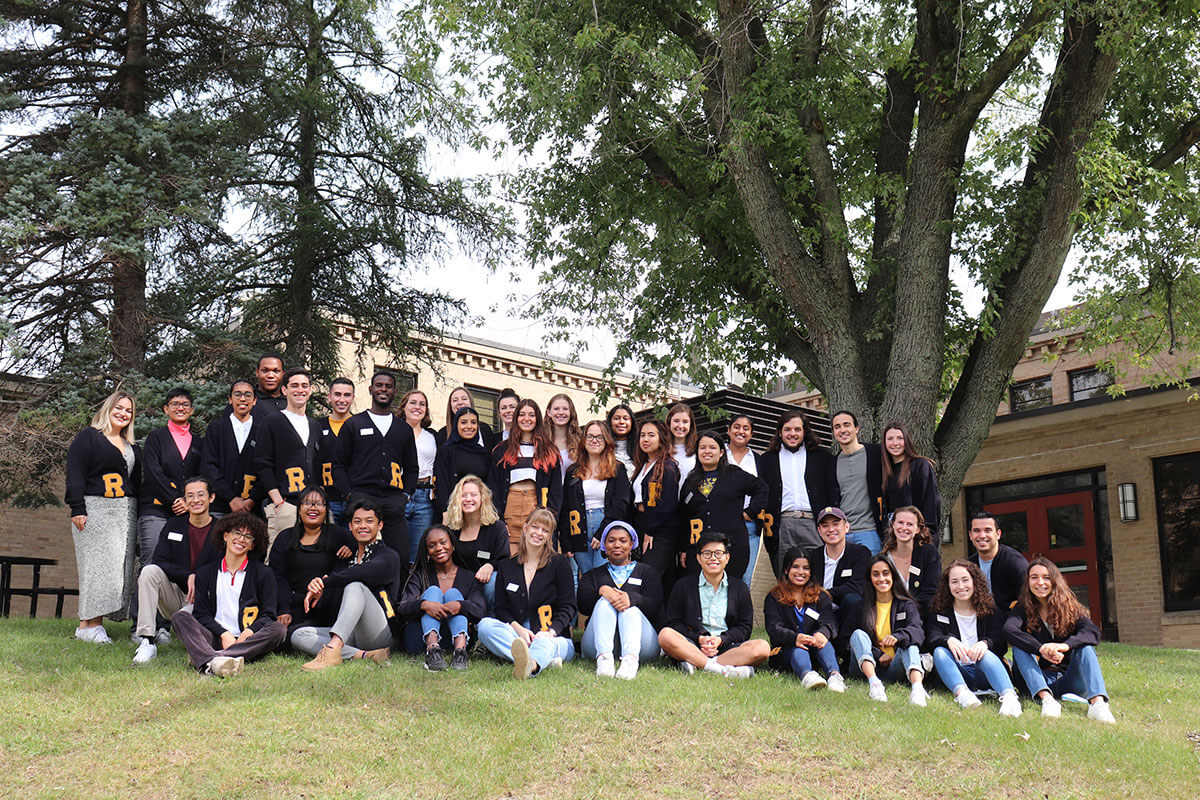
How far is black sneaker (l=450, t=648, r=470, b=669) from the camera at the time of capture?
8.14 metres

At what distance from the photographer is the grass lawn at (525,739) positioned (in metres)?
5.79

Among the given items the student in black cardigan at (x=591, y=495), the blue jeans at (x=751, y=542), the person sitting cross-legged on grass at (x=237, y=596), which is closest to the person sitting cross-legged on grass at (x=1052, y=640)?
the blue jeans at (x=751, y=542)

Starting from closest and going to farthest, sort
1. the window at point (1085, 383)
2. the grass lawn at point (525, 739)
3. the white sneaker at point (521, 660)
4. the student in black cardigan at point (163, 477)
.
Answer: the grass lawn at point (525, 739) → the white sneaker at point (521, 660) → the student in black cardigan at point (163, 477) → the window at point (1085, 383)

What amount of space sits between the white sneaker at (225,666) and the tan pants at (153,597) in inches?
43.5

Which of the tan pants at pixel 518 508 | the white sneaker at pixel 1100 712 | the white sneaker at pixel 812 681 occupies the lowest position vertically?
the white sneaker at pixel 1100 712

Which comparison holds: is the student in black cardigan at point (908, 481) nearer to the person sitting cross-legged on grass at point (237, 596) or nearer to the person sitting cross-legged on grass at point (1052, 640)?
the person sitting cross-legged on grass at point (1052, 640)

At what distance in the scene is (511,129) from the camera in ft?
45.8

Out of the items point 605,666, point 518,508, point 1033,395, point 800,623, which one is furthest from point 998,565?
point 1033,395

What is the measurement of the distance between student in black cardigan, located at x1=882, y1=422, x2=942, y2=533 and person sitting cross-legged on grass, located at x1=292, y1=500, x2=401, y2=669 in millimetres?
4357

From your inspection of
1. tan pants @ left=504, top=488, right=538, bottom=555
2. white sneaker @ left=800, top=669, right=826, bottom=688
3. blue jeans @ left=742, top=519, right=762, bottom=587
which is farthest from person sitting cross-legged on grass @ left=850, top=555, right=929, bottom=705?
tan pants @ left=504, top=488, right=538, bottom=555

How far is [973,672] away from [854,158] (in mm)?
8581

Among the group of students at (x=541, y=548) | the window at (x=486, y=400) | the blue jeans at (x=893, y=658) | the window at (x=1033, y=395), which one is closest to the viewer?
the blue jeans at (x=893, y=658)

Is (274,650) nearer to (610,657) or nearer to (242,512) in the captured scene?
(242,512)

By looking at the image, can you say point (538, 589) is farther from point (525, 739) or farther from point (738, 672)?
point (525, 739)
